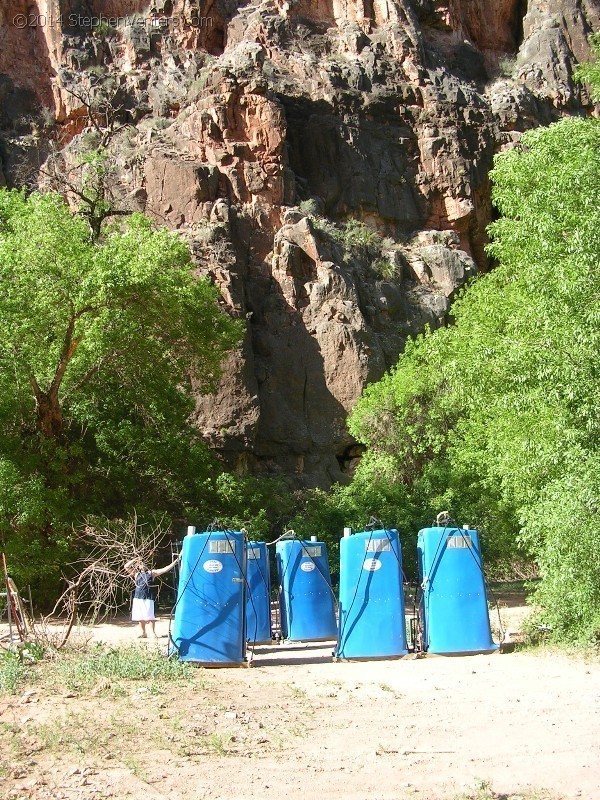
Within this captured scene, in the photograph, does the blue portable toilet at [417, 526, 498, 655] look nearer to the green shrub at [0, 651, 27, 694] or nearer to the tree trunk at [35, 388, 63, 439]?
the green shrub at [0, 651, 27, 694]

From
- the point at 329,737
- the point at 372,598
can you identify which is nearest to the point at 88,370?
the point at 372,598

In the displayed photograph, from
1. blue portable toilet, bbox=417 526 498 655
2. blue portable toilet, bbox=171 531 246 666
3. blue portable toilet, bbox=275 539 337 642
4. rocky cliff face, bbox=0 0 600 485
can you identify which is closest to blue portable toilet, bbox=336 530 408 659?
blue portable toilet, bbox=417 526 498 655

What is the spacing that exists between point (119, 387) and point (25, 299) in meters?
3.93

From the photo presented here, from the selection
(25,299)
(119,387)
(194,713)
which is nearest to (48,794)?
(194,713)

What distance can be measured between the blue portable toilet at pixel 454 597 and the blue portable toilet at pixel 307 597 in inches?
92.6

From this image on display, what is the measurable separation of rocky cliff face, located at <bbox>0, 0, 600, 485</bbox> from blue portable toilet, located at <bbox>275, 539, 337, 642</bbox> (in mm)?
14824

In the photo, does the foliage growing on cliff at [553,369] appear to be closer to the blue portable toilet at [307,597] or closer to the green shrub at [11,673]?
the blue portable toilet at [307,597]

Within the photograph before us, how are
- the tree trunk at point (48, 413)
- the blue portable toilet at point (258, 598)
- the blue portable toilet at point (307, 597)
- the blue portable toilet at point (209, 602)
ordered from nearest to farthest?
the blue portable toilet at point (209, 602), the blue portable toilet at point (307, 597), the blue portable toilet at point (258, 598), the tree trunk at point (48, 413)

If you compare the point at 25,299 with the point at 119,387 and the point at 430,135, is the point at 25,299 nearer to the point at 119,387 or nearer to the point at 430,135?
the point at 119,387

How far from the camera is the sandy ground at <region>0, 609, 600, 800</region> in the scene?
17.2 feet

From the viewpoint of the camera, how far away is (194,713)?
281 inches

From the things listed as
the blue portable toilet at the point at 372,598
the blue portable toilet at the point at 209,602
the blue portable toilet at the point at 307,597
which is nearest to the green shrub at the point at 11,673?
the blue portable toilet at the point at 209,602

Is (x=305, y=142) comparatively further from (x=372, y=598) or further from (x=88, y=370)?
(x=372, y=598)

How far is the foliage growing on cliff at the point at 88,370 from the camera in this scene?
15.7 m
